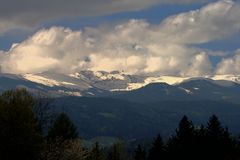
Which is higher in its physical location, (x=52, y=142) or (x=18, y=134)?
(x=18, y=134)

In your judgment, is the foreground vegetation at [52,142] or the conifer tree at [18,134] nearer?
the conifer tree at [18,134]

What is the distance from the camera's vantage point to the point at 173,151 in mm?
90625

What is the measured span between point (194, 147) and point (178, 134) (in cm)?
456

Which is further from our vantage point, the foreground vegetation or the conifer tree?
the foreground vegetation

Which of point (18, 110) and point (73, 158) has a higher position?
A: point (18, 110)

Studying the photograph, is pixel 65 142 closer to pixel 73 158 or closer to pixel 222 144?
pixel 73 158

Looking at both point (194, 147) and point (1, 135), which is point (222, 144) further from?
point (1, 135)

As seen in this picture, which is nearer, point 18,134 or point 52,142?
point 18,134

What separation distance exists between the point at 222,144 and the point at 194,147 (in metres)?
5.15

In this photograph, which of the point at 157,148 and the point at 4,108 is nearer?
the point at 4,108

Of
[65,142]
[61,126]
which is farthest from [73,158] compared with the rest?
[61,126]

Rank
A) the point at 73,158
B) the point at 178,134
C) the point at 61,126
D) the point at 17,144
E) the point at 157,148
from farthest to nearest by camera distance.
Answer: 1. the point at 157,148
2. the point at 61,126
3. the point at 73,158
4. the point at 178,134
5. the point at 17,144

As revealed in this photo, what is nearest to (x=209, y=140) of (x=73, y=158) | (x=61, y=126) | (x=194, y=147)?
(x=194, y=147)

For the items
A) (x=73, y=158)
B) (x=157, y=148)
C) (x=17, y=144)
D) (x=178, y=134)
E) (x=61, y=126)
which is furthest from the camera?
(x=157, y=148)
